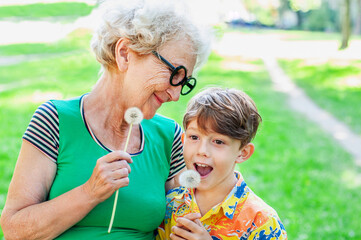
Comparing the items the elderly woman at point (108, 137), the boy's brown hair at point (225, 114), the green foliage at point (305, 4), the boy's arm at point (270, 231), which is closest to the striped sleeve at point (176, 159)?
the elderly woman at point (108, 137)

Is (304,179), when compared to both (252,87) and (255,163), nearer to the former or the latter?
(255,163)

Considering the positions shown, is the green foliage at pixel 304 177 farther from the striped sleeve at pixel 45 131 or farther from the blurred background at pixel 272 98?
the striped sleeve at pixel 45 131

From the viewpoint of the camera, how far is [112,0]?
2.39 m

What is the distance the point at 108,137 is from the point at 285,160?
547 centimetres

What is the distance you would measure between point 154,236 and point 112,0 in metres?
1.24

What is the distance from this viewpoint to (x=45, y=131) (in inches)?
86.4

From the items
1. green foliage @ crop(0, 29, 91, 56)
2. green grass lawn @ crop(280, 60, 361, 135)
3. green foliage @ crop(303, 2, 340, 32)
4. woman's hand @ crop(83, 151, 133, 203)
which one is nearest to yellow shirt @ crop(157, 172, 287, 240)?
woman's hand @ crop(83, 151, 133, 203)

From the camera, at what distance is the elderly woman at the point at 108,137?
2.09 metres

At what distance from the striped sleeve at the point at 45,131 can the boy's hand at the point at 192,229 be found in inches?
26.4

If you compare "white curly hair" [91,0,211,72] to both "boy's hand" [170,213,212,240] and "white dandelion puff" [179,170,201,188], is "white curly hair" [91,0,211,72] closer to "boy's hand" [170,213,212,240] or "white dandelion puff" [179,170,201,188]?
"white dandelion puff" [179,170,201,188]

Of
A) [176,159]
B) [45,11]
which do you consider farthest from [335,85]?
[176,159]

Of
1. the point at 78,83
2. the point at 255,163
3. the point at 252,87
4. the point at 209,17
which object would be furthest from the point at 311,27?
the point at 209,17

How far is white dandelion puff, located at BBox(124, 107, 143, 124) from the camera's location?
2.18 m

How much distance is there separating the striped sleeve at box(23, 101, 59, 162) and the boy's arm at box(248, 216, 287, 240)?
985mm
